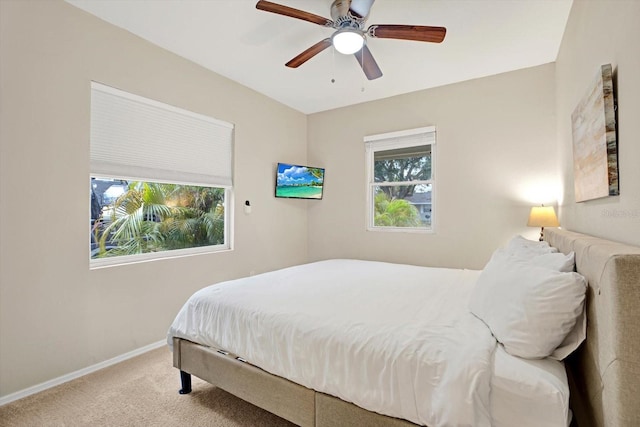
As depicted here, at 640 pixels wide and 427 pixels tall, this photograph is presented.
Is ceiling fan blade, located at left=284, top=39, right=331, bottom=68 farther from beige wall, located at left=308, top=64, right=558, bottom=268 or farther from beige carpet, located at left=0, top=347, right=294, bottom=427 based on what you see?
beige carpet, located at left=0, top=347, right=294, bottom=427

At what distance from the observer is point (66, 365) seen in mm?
2254

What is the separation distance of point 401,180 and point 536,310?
9.82 ft

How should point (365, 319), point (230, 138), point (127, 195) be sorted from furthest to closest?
point (230, 138), point (127, 195), point (365, 319)

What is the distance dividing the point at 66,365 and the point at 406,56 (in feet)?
12.7

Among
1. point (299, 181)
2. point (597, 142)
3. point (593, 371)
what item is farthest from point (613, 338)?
point (299, 181)

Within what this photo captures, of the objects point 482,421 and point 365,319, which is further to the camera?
point 365,319

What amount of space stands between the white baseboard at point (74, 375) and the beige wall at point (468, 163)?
2.59 metres

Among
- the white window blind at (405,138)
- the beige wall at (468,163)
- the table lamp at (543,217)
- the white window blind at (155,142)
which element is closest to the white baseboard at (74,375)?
the white window blind at (155,142)

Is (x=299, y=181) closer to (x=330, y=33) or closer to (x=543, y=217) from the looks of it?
(x=330, y=33)

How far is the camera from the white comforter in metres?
1.15

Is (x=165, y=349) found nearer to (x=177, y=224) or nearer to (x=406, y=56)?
(x=177, y=224)

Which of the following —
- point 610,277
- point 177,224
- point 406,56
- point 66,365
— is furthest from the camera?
point 177,224

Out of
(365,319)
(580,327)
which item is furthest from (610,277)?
(365,319)

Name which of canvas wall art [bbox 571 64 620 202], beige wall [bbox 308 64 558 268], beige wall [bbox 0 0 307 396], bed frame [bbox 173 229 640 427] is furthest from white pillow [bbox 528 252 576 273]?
beige wall [bbox 0 0 307 396]
